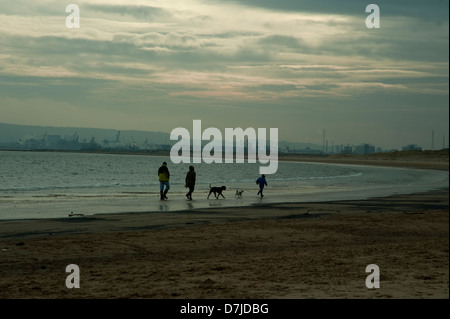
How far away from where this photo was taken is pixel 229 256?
11508 millimetres

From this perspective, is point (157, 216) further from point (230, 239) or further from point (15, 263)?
point (15, 263)

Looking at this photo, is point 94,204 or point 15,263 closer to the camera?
point 15,263

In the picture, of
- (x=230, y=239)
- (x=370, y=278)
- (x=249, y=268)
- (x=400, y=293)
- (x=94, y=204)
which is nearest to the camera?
A: (x=400, y=293)

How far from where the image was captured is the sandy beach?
26.4 feet

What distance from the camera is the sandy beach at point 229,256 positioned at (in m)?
8.05

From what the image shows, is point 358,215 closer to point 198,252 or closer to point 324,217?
point 324,217

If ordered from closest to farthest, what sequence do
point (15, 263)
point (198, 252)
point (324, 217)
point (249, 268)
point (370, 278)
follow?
point (370, 278) → point (249, 268) → point (15, 263) → point (198, 252) → point (324, 217)

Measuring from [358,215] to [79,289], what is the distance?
13.5 meters

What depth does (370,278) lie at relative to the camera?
8.27 m

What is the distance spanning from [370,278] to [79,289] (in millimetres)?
4642

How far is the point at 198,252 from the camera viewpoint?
1212cm

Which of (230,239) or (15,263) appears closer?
(15,263)

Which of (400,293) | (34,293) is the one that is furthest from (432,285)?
(34,293)
